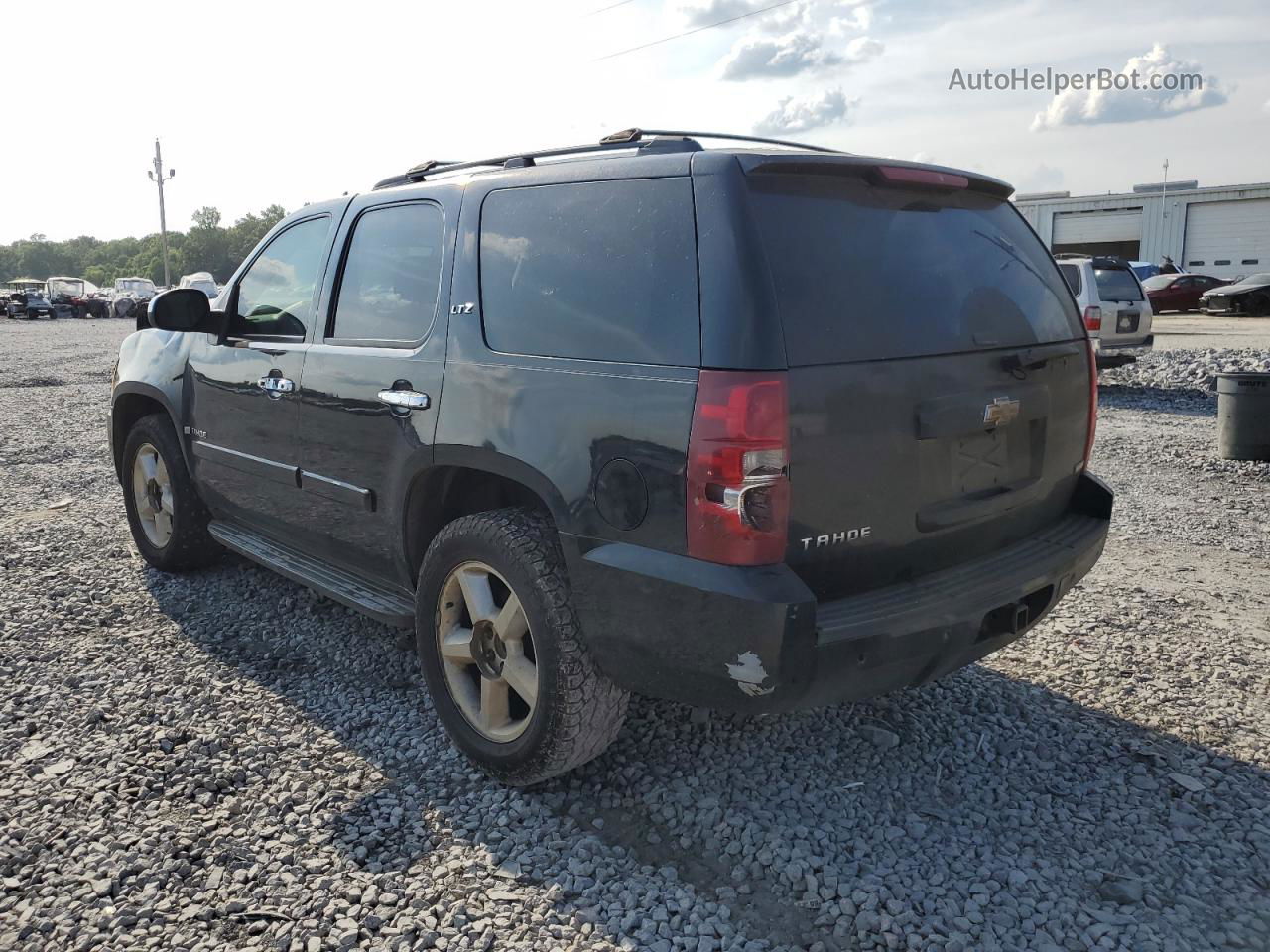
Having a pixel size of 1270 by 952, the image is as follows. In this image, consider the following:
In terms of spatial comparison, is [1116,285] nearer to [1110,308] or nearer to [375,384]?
[1110,308]

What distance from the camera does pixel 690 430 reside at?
8.27 ft

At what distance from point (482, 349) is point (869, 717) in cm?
198

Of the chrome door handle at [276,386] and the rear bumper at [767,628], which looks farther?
the chrome door handle at [276,386]

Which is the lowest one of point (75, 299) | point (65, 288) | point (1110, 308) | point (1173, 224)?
point (1110, 308)

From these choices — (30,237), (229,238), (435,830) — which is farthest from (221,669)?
(30,237)

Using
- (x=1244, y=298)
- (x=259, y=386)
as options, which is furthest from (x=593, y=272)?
(x=1244, y=298)

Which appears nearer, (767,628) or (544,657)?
(767,628)

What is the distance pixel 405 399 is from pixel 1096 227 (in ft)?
189

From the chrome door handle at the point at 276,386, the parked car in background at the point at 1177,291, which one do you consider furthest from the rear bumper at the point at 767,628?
the parked car in background at the point at 1177,291

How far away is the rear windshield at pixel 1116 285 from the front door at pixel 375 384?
39.8ft

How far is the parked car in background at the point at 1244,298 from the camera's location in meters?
26.0

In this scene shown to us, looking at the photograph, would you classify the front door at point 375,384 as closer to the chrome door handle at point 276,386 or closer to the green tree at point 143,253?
the chrome door handle at point 276,386

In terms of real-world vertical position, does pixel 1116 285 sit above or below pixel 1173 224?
below

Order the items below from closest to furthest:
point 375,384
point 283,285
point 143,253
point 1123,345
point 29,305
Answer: point 375,384
point 283,285
point 1123,345
point 29,305
point 143,253
